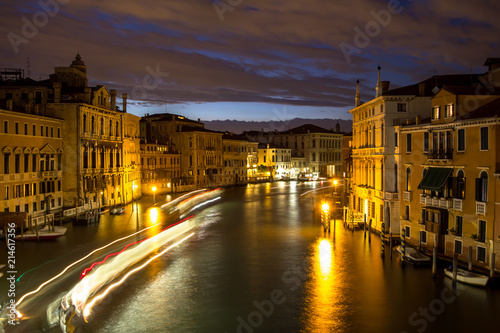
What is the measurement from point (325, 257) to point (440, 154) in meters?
6.64

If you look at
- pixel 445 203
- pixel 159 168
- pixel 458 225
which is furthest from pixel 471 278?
pixel 159 168

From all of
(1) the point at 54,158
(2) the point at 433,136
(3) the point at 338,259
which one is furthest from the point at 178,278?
(1) the point at 54,158

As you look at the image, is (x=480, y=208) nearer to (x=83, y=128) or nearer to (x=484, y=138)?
(x=484, y=138)

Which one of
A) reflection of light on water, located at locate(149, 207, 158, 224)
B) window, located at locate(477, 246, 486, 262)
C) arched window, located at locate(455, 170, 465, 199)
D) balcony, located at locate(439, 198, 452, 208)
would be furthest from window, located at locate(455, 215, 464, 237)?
reflection of light on water, located at locate(149, 207, 158, 224)

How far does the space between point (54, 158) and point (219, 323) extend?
22.7 metres

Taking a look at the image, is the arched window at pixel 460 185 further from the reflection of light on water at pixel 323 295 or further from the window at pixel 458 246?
the reflection of light on water at pixel 323 295

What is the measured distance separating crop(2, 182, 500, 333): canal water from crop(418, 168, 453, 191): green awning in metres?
3.47

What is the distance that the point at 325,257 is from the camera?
20.5 meters

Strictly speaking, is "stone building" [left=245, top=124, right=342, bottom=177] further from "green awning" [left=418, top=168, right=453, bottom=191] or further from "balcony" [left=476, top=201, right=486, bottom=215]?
"balcony" [left=476, top=201, right=486, bottom=215]

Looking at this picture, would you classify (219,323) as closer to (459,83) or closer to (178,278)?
(178,278)

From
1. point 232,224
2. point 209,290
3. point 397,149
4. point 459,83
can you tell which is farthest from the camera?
point 232,224

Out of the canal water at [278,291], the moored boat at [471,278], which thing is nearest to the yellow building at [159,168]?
the canal water at [278,291]

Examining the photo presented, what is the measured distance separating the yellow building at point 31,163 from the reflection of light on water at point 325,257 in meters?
17.1

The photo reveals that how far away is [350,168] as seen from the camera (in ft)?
122
